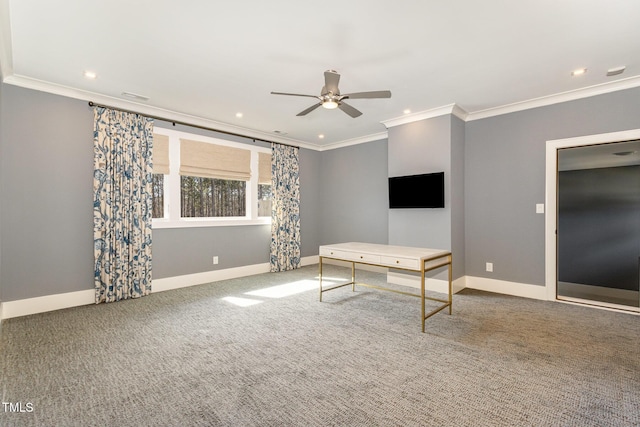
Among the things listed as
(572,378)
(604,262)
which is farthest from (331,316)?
(604,262)

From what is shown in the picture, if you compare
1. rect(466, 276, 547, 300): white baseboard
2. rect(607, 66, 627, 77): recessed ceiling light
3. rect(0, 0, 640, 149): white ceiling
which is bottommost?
rect(466, 276, 547, 300): white baseboard

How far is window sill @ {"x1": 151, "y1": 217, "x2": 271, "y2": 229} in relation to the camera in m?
4.58

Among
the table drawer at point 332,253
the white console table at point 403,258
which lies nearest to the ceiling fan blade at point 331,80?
the white console table at point 403,258

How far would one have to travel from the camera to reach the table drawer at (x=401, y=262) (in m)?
3.00

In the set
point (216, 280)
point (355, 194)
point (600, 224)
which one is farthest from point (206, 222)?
point (600, 224)

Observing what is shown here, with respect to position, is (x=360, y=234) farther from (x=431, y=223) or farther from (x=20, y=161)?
(x=20, y=161)

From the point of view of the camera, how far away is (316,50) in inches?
112

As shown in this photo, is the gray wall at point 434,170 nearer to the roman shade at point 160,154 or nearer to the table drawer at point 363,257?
the table drawer at point 363,257

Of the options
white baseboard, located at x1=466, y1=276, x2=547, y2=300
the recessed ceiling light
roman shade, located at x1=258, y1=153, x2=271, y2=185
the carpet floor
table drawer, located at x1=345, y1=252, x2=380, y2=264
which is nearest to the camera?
the carpet floor

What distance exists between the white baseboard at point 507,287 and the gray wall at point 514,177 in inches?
2.8

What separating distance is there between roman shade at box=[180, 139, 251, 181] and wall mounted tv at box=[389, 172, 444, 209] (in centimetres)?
269

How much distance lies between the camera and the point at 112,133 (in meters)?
4.05

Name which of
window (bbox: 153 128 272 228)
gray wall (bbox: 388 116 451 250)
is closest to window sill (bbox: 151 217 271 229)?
window (bbox: 153 128 272 228)

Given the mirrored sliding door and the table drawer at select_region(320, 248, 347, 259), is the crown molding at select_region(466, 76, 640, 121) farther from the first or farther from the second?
the table drawer at select_region(320, 248, 347, 259)
